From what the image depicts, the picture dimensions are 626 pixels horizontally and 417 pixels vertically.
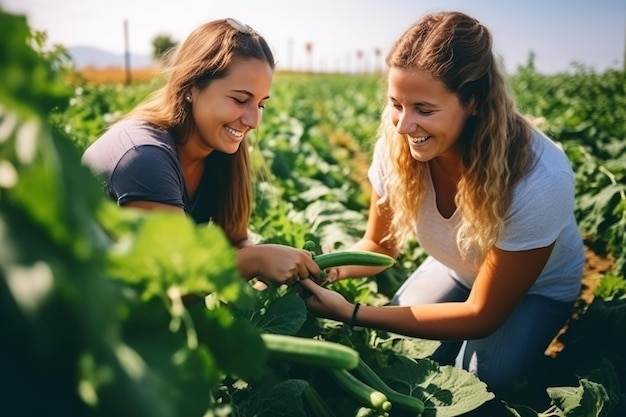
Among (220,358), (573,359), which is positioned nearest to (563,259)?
(573,359)

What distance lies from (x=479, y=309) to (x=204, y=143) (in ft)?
4.50

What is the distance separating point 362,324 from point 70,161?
177cm

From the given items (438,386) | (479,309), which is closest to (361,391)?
(438,386)

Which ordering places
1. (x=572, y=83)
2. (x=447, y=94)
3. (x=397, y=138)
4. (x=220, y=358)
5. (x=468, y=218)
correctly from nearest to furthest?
(x=220, y=358)
(x=447, y=94)
(x=468, y=218)
(x=397, y=138)
(x=572, y=83)

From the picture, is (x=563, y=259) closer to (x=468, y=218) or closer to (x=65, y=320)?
(x=468, y=218)

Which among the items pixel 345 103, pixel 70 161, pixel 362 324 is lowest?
pixel 345 103

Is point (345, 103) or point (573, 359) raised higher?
point (573, 359)

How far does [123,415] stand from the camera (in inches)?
29.3

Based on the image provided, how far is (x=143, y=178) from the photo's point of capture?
85.4 inches

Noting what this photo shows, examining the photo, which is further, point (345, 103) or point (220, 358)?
point (345, 103)

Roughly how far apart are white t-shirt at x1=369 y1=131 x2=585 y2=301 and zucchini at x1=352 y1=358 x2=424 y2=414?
745mm

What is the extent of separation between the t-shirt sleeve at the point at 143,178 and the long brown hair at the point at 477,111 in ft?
3.34

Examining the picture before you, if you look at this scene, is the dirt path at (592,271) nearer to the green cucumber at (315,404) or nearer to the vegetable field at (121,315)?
the vegetable field at (121,315)

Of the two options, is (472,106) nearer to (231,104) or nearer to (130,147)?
(231,104)
